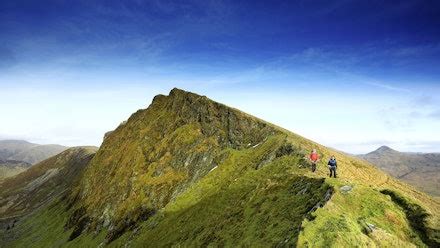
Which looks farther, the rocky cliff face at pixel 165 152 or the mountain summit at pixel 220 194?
the rocky cliff face at pixel 165 152

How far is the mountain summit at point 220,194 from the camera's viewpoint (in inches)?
1423

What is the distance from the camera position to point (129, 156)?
4877 inches

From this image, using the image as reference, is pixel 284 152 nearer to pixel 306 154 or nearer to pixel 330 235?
pixel 306 154

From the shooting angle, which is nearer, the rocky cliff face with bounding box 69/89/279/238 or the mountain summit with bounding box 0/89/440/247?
the mountain summit with bounding box 0/89/440/247

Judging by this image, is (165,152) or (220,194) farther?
(165,152)

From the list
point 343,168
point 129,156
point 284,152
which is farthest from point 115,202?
point 343,168

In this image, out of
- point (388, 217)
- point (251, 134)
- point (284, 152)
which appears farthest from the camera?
point (251, 134)

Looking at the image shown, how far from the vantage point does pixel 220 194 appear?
225 feet

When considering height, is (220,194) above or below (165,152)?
below

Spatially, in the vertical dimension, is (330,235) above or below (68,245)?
above

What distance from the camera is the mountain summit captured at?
119ft

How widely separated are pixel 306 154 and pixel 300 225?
31.8 metres

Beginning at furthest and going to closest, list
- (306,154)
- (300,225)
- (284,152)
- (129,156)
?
(129,156) → (284,152) → (306,154) → (300,225)

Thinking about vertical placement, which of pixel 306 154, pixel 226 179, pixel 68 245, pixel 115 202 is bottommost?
pixel 68 245
